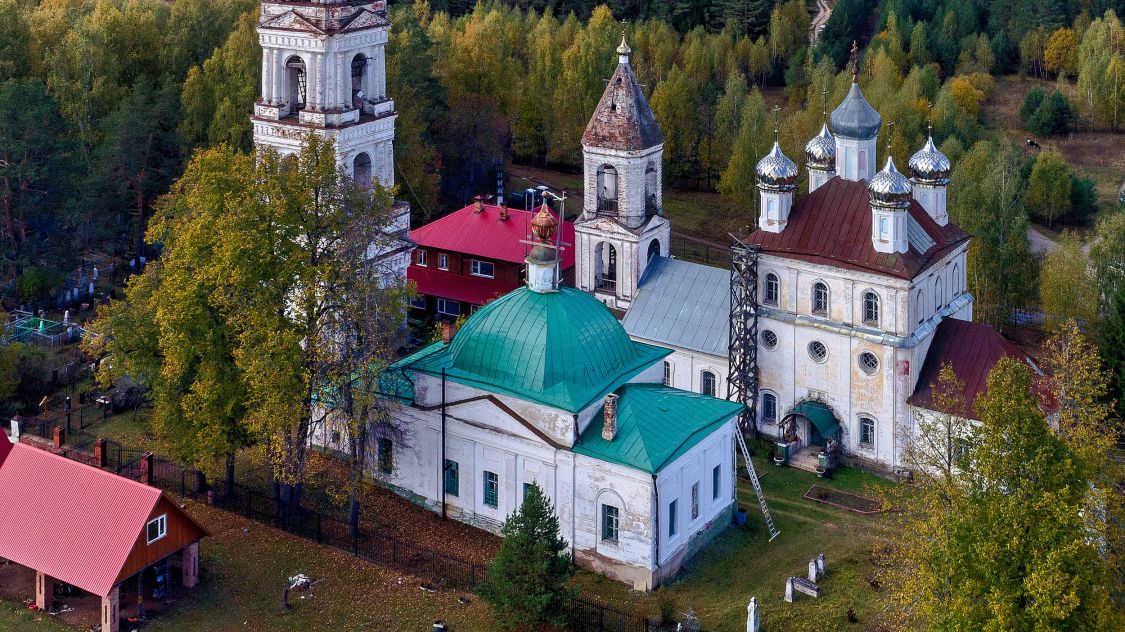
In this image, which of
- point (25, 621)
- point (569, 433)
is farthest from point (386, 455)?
point (25, 621)

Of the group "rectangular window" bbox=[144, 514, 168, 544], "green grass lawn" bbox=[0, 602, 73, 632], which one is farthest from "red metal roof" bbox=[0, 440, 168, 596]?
"green grass lawn" bbox=[0, 602, 73, 632]

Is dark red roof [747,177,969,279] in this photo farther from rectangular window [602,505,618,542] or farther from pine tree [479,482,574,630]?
pine tree [479,482,574,630]

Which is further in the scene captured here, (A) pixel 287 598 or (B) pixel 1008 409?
(A) pixel 287 598

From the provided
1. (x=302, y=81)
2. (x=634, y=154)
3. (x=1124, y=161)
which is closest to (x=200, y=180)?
(x=302, y=81)

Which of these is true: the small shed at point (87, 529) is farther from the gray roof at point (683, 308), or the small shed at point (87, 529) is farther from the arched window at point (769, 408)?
the arched window at point (769, 408)

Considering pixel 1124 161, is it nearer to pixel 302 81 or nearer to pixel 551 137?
pixel 551 137

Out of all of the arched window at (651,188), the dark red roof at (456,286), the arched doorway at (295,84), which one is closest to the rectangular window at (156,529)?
the arched doorway at (295,84)

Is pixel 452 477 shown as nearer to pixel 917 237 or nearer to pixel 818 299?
pixel 818 299
